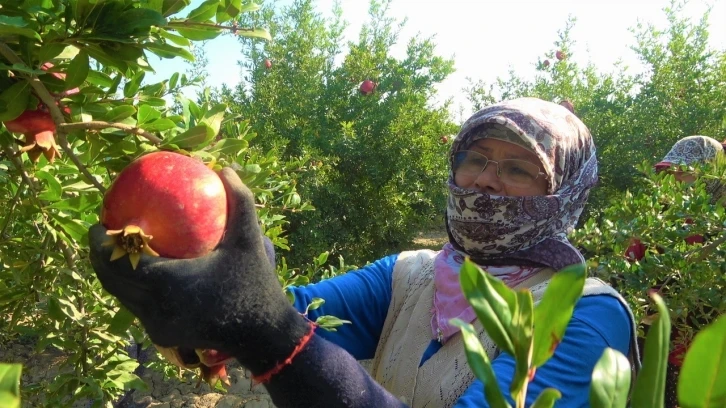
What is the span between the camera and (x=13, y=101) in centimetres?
76

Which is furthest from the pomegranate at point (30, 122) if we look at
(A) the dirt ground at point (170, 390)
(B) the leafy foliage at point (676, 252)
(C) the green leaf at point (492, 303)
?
(A) the dirt ground at point (170, 390)

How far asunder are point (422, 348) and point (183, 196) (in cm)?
69

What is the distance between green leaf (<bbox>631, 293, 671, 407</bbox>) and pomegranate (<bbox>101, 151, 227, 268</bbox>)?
583mm

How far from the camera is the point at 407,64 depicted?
23.2ft

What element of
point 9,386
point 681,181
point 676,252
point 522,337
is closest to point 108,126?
point 9,386

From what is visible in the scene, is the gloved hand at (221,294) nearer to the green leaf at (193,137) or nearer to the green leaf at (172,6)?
the green leaf at (193,137)

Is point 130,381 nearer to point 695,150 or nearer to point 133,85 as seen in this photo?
point 133,85

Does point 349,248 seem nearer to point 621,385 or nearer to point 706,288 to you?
point 706,288

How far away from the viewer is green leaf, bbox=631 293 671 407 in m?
0.29

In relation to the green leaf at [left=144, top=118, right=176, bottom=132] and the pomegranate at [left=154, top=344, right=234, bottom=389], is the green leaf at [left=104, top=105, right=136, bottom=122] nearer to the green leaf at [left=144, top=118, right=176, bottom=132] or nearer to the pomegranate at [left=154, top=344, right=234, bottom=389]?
the green leaf at [left=144, top=118, right=176, bottom=132]

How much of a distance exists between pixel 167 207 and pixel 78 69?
24cm

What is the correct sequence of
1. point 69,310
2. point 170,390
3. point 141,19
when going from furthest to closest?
point 170,390
point 69,310
point 141,19

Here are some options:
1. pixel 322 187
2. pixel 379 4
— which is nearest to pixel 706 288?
pixel 322 187

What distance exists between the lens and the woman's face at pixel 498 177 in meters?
1.28
